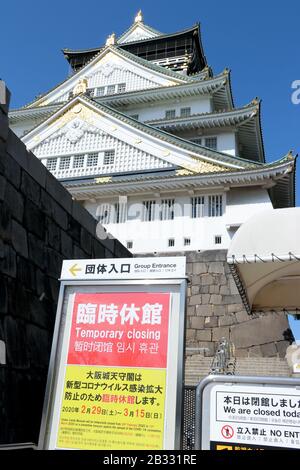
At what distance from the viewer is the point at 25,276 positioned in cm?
525

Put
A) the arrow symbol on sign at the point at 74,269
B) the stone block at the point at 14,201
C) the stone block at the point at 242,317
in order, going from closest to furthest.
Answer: the arrow symbol on sign at the point at 74,269, the stone block at the point at 14,201, the stone block at the point at 242,317

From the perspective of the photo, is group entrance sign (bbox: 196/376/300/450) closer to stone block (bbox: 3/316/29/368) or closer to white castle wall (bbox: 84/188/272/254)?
stone block (bbox: 3/316/29/368)

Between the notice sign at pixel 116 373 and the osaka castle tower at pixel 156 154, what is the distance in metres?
15.1

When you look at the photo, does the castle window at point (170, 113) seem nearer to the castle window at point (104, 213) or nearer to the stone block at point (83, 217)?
the castle window at point (104, 213)

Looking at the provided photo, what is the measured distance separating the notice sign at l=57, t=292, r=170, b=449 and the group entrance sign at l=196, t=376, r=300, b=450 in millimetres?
420

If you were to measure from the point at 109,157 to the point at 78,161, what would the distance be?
187 centimetres

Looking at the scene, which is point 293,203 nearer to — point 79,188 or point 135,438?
point 79,188

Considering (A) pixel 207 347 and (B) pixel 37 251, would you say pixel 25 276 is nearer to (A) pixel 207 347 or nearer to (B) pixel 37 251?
(B) pixel 37 251

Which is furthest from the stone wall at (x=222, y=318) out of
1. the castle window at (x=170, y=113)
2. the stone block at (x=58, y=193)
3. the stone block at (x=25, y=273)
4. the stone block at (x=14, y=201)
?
the stone block at (x=14, y=201)

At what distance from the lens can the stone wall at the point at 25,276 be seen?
15.4ft

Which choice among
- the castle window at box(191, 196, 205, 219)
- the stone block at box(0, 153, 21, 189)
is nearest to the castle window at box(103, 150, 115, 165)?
the castle window at box(191, 196, 205, 219)

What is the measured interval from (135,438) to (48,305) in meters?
2.73

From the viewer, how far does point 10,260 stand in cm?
496

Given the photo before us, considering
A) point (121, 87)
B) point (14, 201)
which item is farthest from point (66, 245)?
point (121, 87)
